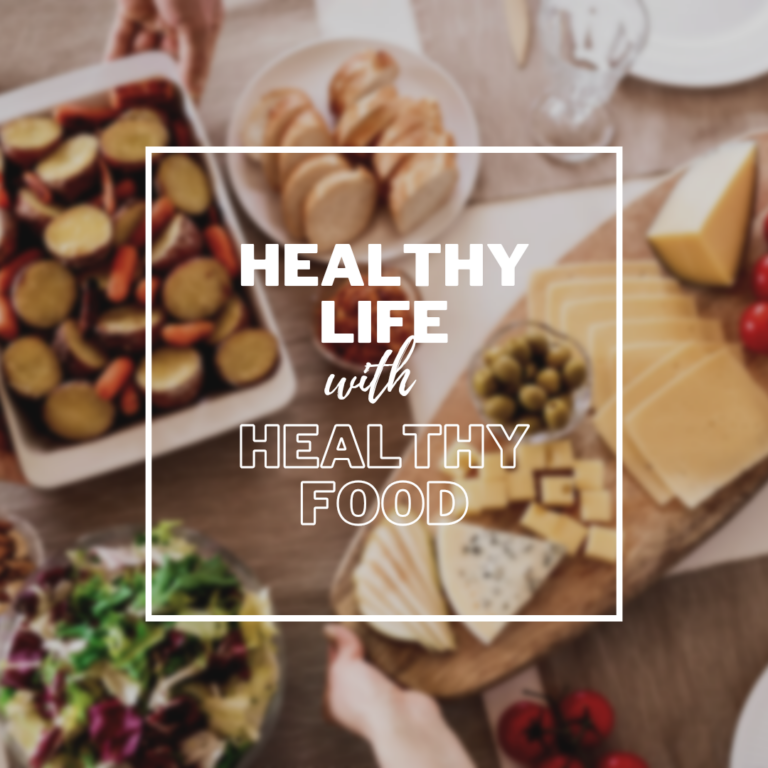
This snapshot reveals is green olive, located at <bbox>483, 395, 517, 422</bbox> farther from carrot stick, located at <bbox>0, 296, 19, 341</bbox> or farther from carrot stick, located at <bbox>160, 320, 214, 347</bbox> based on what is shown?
carrot stick, located at <bbox>0, 296, 19, 341</bbox>

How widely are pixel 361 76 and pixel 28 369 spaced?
624 mm

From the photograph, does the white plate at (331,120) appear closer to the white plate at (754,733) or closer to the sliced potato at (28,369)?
the sliced potato at (28,369)

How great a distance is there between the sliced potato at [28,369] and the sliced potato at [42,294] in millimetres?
29

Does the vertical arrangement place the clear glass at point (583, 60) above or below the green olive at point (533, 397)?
above

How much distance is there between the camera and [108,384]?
0.96m

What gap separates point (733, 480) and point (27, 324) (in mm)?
983

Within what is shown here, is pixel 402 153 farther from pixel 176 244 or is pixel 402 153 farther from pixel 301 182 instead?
pixel 176 244

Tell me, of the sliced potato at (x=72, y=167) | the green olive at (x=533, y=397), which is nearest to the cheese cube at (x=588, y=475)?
the green olive at (x=533, y=397)

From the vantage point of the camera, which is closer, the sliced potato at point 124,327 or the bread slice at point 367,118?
the sliced potato at point 124,327

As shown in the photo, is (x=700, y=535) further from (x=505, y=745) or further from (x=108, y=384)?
(x=108, y=384)

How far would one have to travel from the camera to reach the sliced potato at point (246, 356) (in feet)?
3.26

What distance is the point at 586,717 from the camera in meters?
1.06

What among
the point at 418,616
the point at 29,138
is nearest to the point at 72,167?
the point at 29,138

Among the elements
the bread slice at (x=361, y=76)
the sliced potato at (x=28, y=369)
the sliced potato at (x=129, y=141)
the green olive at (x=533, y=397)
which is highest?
the bread slice at (x=361, y=76)
